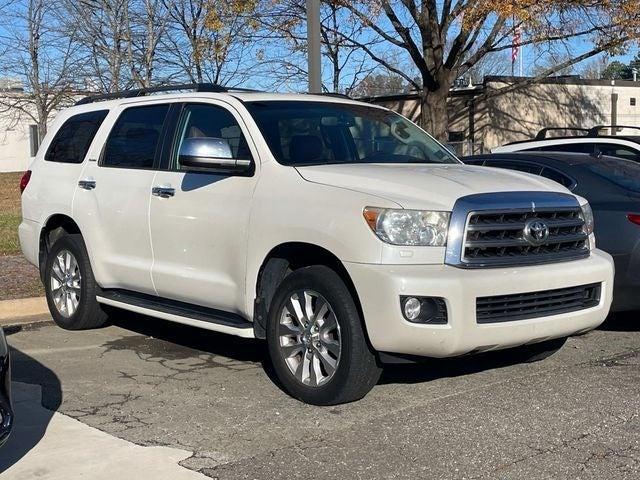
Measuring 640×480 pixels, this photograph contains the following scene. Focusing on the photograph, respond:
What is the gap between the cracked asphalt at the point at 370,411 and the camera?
4.44 m

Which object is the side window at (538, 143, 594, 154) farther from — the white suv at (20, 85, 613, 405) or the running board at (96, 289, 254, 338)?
the running board at (96, 289, 254, 338)

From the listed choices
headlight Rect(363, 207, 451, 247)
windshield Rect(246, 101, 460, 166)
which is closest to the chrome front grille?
headlight Rect(363, 207, 451, 247)

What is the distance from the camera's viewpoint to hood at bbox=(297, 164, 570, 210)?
5078mm

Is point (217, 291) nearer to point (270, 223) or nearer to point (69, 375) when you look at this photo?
point (270, 223)

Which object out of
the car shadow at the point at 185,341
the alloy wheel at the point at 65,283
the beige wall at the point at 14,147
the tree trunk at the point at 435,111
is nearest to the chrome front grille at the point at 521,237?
the car shadow at the point at 185,341

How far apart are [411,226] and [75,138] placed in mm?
3937

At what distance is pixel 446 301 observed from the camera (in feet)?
15.9

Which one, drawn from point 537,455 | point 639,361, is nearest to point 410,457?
point 537,455

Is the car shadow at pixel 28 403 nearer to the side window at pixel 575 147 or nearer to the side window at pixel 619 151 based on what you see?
the side window at pixel 575 147

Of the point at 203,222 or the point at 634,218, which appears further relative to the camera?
the point at 634,218

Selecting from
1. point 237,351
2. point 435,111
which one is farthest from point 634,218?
point 435,111

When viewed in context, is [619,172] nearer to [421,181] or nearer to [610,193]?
[610,193]

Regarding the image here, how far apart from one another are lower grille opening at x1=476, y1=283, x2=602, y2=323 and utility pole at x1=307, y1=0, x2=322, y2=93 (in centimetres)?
512

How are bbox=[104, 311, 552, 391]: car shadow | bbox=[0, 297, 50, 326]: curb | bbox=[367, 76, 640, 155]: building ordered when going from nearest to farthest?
bbox=[104, 311, 552, 391]: car shadow
bbox=[0, 297, 50, 326]: curb
bbox=[367, 76, 640, 155]: building
